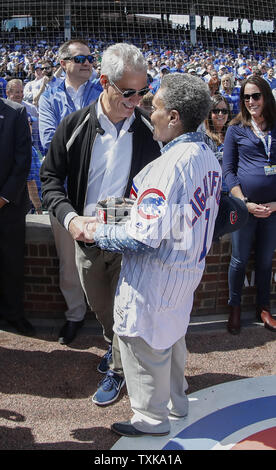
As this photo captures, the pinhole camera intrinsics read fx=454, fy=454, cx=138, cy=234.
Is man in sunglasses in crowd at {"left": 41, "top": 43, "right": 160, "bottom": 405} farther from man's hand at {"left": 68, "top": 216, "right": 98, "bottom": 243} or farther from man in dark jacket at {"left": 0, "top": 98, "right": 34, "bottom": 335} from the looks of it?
man in dark jacket at {"left": 0, "top": 98, "right": 34, "bottom": 335}

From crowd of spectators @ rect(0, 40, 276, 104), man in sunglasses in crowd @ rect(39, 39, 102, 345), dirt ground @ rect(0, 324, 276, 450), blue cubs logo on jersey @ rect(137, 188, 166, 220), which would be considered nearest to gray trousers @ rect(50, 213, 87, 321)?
man in sunglasses in crowd @ rect(39, 39, 102, 345)

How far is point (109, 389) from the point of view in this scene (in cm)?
270

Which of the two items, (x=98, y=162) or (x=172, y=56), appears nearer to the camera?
(x=98, y=162)

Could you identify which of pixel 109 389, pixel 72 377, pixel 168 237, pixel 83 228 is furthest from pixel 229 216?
pixel 72 377

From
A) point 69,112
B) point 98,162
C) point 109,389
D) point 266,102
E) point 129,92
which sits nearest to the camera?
point 129,92

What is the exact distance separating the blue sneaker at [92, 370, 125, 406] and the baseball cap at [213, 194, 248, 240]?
113 cm

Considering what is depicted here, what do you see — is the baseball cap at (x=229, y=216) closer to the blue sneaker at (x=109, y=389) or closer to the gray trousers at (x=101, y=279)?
the gray trousers at (x=101, y=279)

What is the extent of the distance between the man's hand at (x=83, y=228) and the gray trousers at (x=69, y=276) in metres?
1.05

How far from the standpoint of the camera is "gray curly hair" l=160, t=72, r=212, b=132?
189cm

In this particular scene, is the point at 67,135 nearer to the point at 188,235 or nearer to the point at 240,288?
the point at 188,235

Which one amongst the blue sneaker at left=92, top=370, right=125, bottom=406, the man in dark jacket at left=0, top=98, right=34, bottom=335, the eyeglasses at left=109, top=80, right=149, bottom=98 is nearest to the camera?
the eyeglasses at left=109, top=80, right=149, bottom=98

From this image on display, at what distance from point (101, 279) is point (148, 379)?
809mm

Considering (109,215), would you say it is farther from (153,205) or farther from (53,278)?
(53,278)

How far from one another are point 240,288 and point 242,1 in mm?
24426
